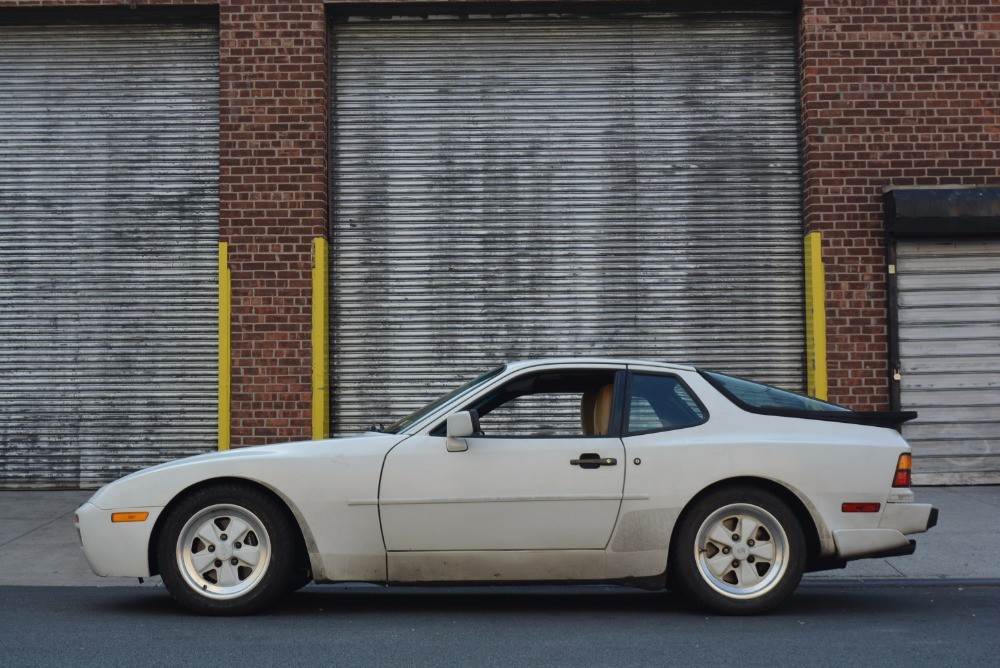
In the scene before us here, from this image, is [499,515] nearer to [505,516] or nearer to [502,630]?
[505,516]

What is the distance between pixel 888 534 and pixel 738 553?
83cm

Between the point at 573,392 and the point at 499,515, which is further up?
the point at 573,392

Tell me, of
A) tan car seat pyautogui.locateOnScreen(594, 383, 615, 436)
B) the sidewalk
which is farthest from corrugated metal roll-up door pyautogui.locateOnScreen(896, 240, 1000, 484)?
tan car seat pyautogui.locateOnScreen(594, 383, 615, 436)

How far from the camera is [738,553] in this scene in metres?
5.91

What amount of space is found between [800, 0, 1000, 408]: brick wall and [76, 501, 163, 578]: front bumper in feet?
25.7

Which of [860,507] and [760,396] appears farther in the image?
[760,396]

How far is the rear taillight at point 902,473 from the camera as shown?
600 centimetres

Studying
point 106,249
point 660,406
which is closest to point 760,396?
point 660,406

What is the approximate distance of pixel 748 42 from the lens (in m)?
12.1

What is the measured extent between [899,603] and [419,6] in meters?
8.19

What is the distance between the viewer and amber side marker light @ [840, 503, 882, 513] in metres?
5.94

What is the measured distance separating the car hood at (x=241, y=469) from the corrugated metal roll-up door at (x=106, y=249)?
19.5ft

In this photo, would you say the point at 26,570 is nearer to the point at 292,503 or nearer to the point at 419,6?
the point at 292,503

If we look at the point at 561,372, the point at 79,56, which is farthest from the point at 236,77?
the point at 561,372
